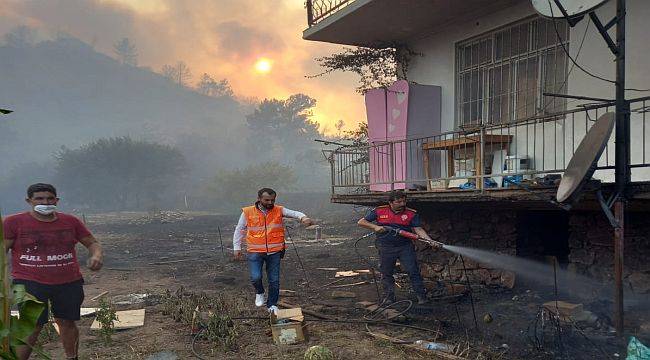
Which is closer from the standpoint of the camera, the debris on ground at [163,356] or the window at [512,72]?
the debris on ground at [163,356]

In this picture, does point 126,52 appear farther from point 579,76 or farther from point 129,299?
point 579,76

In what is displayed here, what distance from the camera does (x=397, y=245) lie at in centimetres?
736

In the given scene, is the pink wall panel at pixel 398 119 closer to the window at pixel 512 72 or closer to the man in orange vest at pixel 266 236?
the window at pixel 512 72

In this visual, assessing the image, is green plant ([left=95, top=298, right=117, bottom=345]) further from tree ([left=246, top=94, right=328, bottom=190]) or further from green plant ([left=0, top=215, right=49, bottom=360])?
tree ([left=246, top=94, right=328, bottom=190])

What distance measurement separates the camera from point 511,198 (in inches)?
251

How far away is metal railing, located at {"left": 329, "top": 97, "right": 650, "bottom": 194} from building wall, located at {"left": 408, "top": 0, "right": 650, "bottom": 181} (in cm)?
2

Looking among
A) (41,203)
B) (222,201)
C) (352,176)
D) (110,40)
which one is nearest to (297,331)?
(41,203)

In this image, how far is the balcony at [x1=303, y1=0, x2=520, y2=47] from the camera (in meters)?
A: 8.75

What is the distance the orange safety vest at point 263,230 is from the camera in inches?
266

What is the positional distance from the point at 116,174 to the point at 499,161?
52317 mm

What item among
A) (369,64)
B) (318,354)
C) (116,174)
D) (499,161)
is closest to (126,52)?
(116,174)

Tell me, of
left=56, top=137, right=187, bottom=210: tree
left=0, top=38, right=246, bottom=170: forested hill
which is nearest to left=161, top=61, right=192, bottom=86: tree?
left=0, top=38, right=246, bottom=170: forested hill

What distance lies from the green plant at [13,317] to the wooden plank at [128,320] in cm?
527

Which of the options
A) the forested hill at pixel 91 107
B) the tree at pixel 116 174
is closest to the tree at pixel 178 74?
the forested hill at pixel 91 107
